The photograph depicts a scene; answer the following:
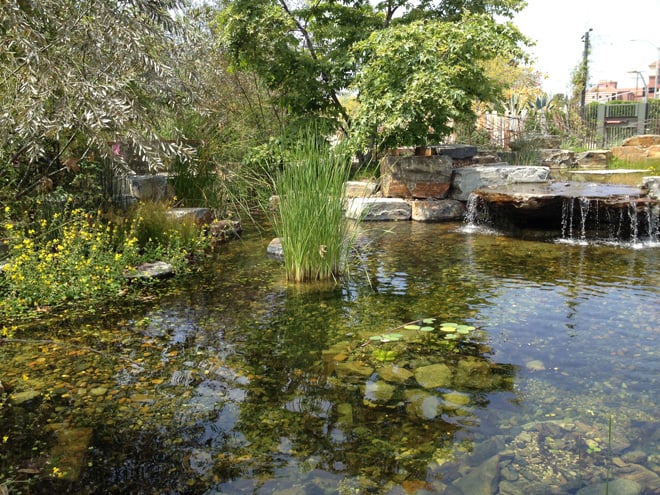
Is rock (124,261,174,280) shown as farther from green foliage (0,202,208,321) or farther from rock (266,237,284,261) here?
rock (266,237,284,261)

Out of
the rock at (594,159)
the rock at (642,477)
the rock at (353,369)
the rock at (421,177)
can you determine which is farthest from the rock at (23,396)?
the rock at (594,159)

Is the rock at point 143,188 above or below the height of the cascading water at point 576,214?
above

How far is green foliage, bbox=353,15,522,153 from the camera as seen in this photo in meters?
8.02

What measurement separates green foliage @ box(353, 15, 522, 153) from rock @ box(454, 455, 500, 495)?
6.42 m

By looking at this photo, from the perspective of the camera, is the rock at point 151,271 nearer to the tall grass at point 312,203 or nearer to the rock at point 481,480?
the tall grass at point 312,203

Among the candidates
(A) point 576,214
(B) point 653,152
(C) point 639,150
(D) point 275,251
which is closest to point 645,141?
(C) point 639,150

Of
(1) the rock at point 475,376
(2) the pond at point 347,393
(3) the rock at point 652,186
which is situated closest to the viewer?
(2) the pond at point 347,393

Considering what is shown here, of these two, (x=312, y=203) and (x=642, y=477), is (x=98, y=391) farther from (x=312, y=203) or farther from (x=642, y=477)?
(x=642, y=477)

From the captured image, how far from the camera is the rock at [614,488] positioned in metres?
2.03

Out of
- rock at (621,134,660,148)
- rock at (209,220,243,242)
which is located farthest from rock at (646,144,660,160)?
rock at (209,220,243,242)

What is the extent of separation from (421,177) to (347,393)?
22.9 ft

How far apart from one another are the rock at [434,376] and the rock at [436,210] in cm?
604

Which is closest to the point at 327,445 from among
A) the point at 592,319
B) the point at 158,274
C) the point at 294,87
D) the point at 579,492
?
the point at 579,492

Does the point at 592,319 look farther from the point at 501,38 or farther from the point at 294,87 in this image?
the point at 294,87
